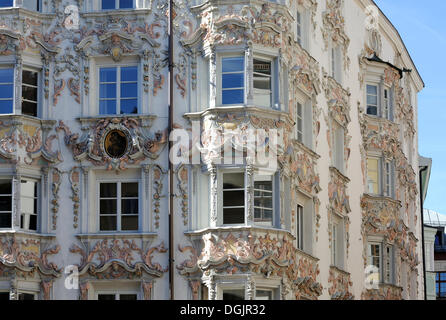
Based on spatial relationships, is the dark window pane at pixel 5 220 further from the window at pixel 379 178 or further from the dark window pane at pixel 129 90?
the window at pixel 379 178

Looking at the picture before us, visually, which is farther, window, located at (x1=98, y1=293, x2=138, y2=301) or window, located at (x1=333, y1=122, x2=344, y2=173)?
window, located at (x1=333, y1=122, x2=344, y2=173)

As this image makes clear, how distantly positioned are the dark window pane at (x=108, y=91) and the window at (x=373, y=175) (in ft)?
48.7

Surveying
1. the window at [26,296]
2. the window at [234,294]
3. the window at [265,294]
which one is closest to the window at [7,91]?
the window at [26,296]

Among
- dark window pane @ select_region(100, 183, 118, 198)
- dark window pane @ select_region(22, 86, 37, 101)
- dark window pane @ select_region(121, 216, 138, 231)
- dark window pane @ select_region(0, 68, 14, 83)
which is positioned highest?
dark window pane @ select_region(0, 68, 14, 83)

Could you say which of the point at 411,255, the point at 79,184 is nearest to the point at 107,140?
the point at 79,184

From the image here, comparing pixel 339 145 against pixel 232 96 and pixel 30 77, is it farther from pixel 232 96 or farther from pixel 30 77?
pixel 30 77

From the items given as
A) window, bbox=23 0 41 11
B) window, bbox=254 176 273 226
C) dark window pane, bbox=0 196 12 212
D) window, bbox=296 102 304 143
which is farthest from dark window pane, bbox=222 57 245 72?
dark window pane, bbox=0 196 12 212

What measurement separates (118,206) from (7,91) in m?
5.21

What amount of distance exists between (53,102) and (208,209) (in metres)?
6.23

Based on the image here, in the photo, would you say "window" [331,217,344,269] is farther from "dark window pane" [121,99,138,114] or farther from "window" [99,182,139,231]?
"dark window pane" [121,99,138,114]

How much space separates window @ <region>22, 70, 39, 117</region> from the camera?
4091 centimetres

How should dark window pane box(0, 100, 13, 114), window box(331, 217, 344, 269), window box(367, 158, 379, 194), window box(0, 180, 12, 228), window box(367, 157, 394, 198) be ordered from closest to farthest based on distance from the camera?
window box(0, 180, 12, 228) → dark window pane box(0, 100, 13, 114) → window box(331, 217, 344, 269) → window box(367, 158, 379, 194) → window box(367, 157, 394, 198)

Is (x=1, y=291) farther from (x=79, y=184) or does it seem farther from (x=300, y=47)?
(x=300, y=47)

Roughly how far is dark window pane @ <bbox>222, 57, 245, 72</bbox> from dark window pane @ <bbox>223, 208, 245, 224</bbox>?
4.50 meters
